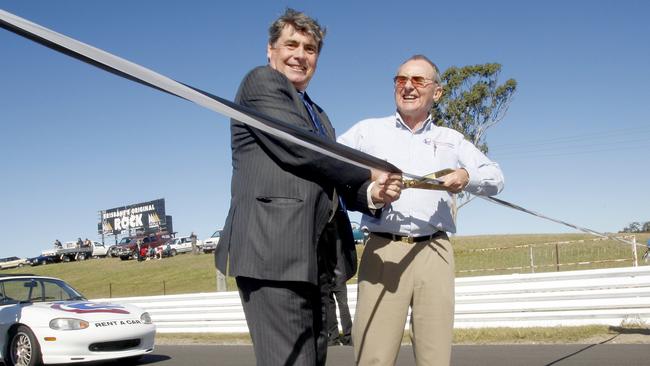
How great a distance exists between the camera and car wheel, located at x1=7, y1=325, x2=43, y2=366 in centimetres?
892

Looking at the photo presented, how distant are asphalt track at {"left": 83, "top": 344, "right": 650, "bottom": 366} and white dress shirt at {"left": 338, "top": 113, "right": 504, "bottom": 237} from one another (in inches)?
169

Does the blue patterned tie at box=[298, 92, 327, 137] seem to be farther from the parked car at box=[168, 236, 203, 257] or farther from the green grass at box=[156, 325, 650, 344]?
the parked car at box=[168, 236, 203, 257]

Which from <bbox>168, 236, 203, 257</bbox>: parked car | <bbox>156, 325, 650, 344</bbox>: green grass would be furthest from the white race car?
<bbox>168, 236, 203, 257</bbox>: parked car

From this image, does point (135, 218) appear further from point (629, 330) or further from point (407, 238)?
point (407, 238)

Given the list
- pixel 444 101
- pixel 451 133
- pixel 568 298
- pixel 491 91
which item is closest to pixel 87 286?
pixel 444 101

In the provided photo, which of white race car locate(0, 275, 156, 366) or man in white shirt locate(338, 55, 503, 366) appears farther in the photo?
white race car locate(0, 275, 156, 366)

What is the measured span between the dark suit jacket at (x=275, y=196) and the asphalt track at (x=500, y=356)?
18.1ft

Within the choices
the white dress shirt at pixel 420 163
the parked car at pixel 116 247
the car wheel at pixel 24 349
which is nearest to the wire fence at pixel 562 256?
the car wheel at pixel 24 349

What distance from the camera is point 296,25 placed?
112 inches

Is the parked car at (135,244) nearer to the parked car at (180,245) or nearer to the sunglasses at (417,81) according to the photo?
the parked car at (180,245)

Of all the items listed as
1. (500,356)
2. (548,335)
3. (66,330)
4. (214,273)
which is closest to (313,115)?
(500,356)

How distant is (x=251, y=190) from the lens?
2.46 m

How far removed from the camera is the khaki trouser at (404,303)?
3.31 metres

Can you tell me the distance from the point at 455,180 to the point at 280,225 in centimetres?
106
